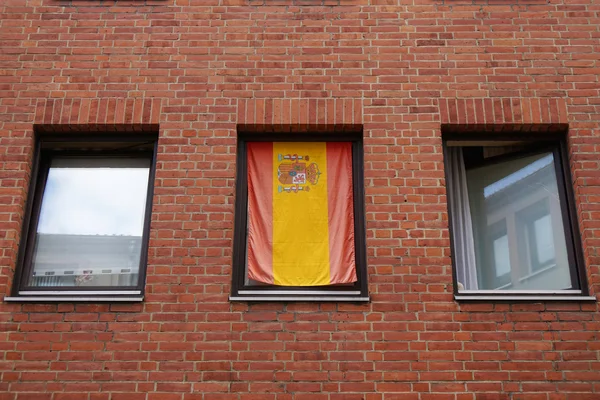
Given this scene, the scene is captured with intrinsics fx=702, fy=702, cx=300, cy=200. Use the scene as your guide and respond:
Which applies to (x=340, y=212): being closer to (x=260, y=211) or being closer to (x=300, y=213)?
(x=300, y=213)

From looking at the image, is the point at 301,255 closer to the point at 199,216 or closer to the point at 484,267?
the point at 199,216

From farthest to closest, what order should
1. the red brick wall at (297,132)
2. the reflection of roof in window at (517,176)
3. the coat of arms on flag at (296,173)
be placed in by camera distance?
the reflection of roof in window at (517,176)
the coat of arms on flag at (296,173)
the red brick wall at (297,132)

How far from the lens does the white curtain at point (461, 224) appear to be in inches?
254

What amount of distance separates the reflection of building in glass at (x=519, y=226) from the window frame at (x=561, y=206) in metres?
0.07

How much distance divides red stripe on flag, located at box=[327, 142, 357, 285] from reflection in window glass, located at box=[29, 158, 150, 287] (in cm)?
179

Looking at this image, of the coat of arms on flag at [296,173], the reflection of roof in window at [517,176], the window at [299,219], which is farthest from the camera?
the reflection of roof in window at [517,176]

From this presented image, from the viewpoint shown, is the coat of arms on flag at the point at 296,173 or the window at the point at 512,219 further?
the coat of arms on flag at the point at 296,173

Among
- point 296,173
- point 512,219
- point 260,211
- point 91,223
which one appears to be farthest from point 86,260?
point 512,219

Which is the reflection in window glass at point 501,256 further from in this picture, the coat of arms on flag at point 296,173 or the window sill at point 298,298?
the coat of arms on flag at point 296,173

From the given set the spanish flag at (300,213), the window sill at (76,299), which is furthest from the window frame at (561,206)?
the window sill at (76,299)

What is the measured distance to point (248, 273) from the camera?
6.30m

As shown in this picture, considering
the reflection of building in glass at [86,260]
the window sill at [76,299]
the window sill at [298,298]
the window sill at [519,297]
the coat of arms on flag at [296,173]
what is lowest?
the window sill at [76,299]

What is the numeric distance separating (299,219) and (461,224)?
154 centimetres

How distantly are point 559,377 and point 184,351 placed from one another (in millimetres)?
3105
